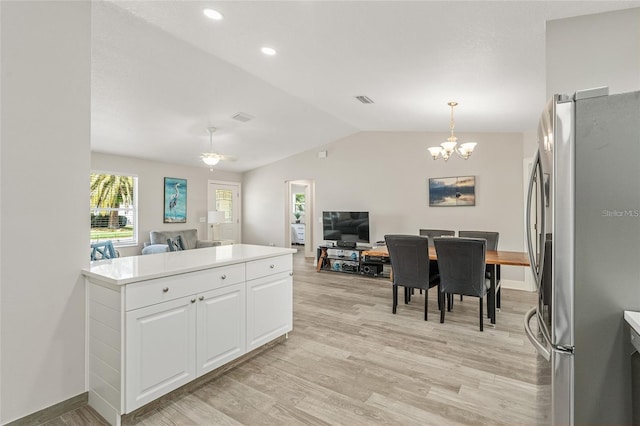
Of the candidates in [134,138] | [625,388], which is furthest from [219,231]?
[625,388]

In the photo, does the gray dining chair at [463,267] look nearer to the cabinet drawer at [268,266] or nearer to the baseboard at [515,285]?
the cabinet drawer at [268,266]

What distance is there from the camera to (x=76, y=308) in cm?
195

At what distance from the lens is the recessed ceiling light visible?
7.75 feet

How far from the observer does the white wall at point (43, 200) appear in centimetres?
170

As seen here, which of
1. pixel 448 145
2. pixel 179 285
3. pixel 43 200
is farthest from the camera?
pixel 448 145

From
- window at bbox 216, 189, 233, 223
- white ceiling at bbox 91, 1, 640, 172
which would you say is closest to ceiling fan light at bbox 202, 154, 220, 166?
white ceiling at bbox 91, 1, 640, 172

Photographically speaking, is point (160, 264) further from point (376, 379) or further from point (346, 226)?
point (346, 226)

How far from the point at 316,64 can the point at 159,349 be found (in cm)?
284

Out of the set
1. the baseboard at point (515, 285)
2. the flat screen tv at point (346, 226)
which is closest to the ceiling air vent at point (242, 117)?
the flat screen tv at point (346, 226)

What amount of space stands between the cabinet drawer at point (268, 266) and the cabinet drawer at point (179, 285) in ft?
0.32

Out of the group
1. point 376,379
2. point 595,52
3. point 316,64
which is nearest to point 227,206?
point 316,64

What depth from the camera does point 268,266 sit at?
265cm

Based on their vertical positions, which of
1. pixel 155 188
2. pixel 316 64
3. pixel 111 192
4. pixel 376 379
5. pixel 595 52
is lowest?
pixel 376 379

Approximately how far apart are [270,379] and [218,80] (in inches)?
130
